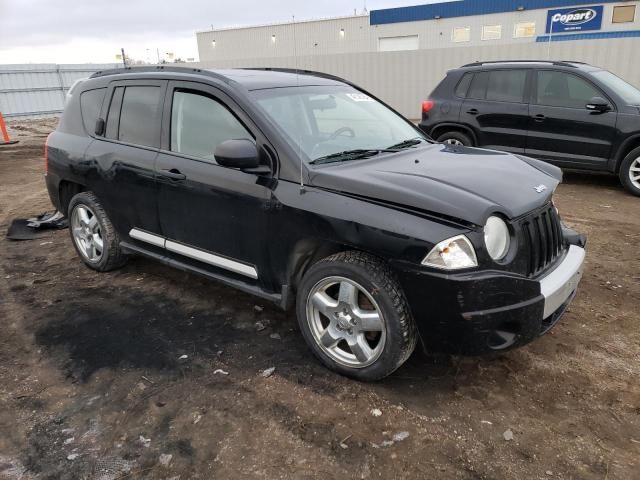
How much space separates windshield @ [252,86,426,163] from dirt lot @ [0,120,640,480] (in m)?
1.41

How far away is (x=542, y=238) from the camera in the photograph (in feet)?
9.95

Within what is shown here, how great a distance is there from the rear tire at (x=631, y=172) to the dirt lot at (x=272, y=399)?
342 cm

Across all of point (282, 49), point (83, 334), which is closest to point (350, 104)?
point (83, 334)

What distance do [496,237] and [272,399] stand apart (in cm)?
158

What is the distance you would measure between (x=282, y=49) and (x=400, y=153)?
38.6 metres

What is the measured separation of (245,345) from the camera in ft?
12.0

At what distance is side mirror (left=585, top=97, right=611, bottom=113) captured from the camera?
24.2 feet

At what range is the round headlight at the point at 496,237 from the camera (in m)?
2.75

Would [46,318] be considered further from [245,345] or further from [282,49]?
[282,49]

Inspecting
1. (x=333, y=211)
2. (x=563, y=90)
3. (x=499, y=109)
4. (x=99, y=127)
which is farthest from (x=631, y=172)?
(x=99, y=127)

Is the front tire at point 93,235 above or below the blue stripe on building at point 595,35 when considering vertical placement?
below

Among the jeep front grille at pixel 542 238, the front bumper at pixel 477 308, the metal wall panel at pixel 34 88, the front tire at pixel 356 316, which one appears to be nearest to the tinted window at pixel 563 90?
the jeep front grille at pixel 542 238

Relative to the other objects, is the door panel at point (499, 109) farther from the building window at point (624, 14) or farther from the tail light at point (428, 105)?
the building window at point (624, 14)

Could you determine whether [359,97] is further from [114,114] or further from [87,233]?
[87,233]
